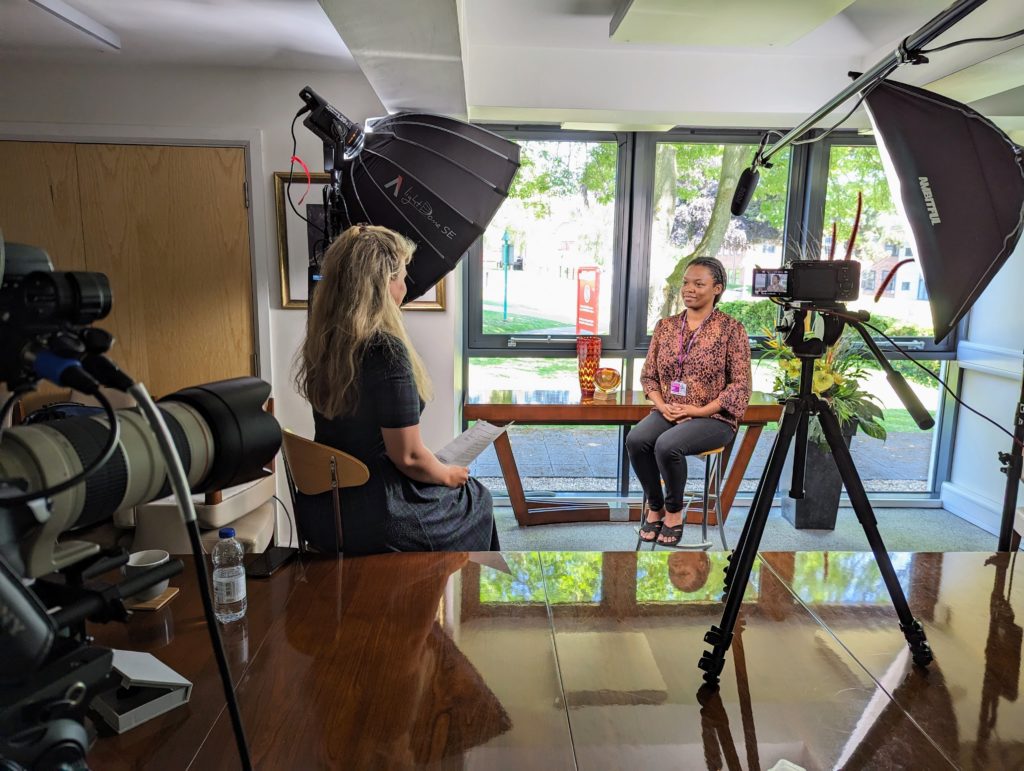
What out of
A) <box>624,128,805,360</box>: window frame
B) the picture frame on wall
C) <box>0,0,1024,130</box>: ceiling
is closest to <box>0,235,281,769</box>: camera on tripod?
<box>0,0,1024,130</box>: ceiling

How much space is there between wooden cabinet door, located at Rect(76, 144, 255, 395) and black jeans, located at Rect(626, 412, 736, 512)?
193 centimetres

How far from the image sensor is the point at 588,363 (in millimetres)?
3744

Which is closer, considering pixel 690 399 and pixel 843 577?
pixel 843 577

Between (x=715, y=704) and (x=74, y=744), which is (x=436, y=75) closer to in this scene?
(x=715, y=704)

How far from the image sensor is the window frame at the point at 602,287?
153 inches

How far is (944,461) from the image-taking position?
4.27 m

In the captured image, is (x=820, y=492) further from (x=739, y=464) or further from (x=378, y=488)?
(x=378, y=488)

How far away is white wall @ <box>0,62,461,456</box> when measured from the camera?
10.1ft

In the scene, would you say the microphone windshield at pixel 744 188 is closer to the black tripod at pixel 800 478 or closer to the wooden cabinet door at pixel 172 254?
the black tripod at pixel 800 478

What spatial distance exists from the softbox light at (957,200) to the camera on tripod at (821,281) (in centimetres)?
14

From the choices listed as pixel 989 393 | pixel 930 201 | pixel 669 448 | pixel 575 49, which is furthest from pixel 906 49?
pixel 989 393

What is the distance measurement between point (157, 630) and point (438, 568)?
0.59m

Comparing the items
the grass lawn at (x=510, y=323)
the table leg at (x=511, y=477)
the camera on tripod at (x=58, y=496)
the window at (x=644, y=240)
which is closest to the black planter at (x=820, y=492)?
the window at (x=644, y=240)

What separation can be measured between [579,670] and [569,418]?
2.35m
